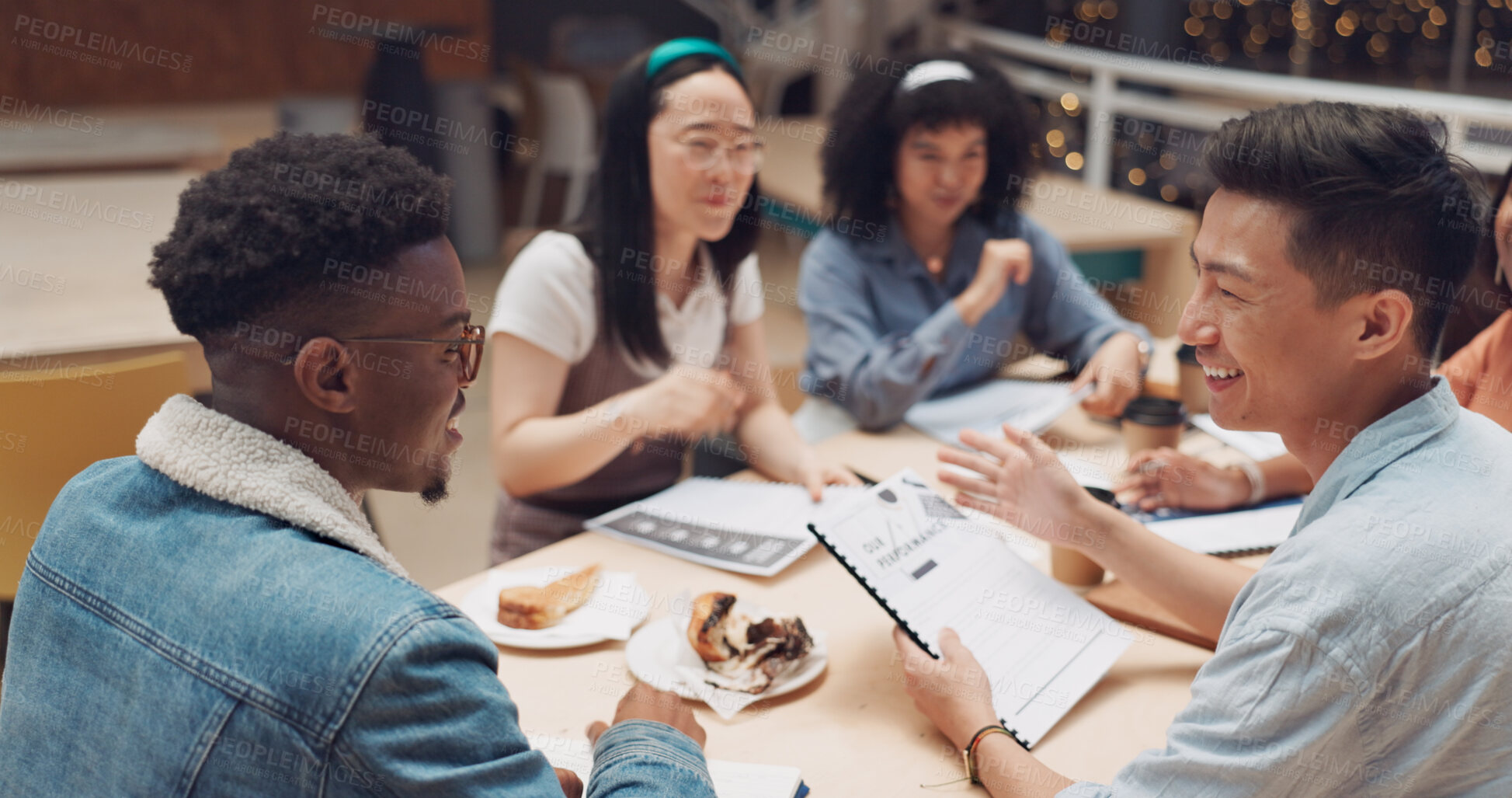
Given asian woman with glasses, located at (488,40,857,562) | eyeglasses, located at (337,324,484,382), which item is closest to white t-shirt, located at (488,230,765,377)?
asian woman with glasses, located at (488,40,857,562)

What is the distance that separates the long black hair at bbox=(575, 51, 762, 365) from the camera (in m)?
1.99

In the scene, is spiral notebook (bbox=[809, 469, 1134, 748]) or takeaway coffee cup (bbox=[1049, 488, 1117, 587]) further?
takeaway coffee cup (bbox=[1049, 488, 1117, 587])

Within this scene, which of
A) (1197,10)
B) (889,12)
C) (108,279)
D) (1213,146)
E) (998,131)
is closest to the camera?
(1213,146)

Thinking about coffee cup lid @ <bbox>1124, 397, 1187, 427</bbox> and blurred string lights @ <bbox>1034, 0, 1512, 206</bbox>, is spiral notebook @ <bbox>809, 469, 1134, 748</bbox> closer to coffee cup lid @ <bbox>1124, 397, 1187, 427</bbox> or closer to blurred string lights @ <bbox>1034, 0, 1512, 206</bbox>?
coffee cup lid @ <bbox>1124, 397, 1187, 427</bbox>

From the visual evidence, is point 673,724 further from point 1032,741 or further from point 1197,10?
point 1197,10

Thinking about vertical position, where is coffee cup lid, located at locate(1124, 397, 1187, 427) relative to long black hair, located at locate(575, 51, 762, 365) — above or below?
below

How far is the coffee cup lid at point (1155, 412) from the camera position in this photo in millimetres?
1879

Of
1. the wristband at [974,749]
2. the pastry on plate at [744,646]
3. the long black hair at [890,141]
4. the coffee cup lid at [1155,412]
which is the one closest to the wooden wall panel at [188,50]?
the long black hair at [890,141]

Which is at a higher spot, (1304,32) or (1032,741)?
(1304,32)

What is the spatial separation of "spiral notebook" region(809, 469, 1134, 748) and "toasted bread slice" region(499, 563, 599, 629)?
34cm

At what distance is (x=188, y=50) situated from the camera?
7141 mm

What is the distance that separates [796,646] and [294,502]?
644 mm

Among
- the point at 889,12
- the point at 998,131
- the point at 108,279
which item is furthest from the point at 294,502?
the point at 889,12

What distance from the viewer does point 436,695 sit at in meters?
0.80
